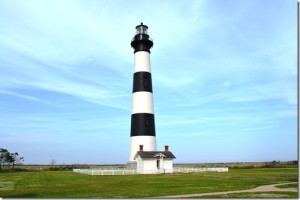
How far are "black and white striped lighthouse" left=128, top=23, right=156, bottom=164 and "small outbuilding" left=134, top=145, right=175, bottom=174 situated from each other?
1.13 m

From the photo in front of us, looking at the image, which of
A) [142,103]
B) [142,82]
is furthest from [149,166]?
[142,82]

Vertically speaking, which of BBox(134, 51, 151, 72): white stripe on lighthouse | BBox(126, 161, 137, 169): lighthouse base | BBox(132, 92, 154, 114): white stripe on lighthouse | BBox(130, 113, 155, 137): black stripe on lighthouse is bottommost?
BBox(126, 161, 137, 169): lighthouse base

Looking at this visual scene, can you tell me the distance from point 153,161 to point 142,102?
6882mm

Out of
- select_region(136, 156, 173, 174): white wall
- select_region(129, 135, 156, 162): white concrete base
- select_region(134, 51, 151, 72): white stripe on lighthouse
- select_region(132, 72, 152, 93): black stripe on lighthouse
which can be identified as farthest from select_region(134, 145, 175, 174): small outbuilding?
select_region(134, 51, 151, 72): white stripe on lighthouse

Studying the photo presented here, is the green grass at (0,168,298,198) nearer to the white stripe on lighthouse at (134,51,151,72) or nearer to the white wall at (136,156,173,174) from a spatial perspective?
the white wall at (136,156,173,174)

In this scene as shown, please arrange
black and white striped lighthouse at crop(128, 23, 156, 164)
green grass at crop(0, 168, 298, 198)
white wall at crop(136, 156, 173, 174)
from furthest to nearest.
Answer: black and white striped lighthouse at crop(128, 23, 156, 164)
white wall at crop(136, 156, 173, 174)
green grass at crop(0, 168, 298, 198)

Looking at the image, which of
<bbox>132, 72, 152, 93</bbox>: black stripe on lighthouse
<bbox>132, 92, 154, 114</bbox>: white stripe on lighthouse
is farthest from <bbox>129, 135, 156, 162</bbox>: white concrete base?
<bbox>132, 72, 152, 93</bbox>: black stripe on lighthouse

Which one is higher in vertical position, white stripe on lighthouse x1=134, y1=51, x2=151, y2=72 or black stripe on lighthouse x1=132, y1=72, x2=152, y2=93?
white stripe on lighthouse x1=134, y1=51, x2=151, y2=72

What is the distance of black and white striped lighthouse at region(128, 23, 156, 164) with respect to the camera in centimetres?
3862

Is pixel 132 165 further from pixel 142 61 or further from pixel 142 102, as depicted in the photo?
pixel 142 61

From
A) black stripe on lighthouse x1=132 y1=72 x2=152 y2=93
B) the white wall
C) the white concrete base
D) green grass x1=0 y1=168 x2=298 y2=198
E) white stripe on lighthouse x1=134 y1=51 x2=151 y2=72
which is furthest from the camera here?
white stripe on lighthouse x1=134 y1=51 x2=151 y2=72

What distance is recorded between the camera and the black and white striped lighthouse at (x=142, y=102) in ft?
127

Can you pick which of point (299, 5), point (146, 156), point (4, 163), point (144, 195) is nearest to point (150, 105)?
point (146, 156)

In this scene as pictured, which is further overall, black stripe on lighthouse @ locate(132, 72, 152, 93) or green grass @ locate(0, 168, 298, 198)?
black stripe on lighthouse @ locate(132, 72, 152, 93)
